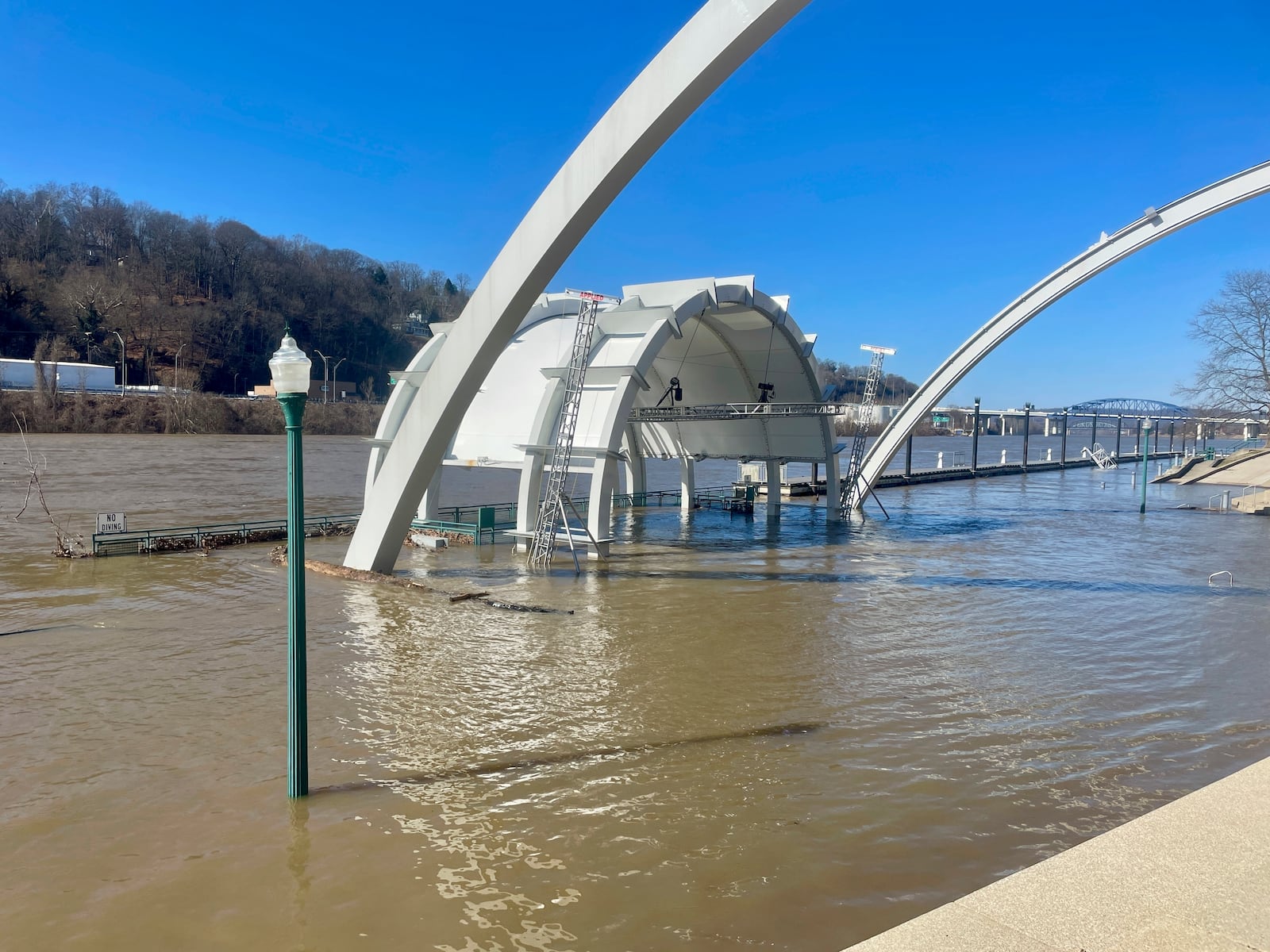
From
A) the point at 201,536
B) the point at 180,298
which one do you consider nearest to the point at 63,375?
the point at 180,298

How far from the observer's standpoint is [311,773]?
8.49 m

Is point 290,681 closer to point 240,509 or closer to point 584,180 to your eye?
point 584,180

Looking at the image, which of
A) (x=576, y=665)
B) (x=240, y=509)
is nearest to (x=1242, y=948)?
(x=576, y=665)

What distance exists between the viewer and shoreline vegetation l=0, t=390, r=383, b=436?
68.6 metres

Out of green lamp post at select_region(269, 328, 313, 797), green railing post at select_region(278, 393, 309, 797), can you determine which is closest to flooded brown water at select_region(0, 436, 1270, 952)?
green railing post at select_region(278, 393, 309, 797)

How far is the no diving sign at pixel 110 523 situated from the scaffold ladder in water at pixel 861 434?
2522cm

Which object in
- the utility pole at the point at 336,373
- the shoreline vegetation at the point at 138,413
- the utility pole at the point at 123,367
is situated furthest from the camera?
the utility pole at the point at 336,373

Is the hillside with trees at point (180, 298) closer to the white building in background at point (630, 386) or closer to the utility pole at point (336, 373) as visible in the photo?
the utility pole at point (336, 373)

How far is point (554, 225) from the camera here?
13.6 m

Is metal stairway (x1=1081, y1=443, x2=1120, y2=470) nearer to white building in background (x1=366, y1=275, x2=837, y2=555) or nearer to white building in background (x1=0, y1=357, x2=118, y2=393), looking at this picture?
white building in background (x1=366, y1=275, x2=837, y2=555)

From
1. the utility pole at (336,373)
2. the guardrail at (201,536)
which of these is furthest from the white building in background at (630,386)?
the utility pole at (336,373)

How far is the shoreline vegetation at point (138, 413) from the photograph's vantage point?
68.6 m

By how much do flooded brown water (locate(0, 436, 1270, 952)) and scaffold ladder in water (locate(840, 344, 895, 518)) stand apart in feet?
45.8

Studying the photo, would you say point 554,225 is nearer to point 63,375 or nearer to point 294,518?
point 294,518
